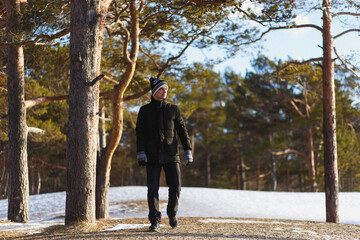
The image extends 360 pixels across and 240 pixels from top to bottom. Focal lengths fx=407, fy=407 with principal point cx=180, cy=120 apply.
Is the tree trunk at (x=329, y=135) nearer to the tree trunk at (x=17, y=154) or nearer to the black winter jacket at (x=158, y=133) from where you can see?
the black winter jacket at (x=158, y=133)

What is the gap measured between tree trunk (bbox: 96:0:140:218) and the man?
3.66 m

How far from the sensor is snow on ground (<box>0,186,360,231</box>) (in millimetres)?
13062

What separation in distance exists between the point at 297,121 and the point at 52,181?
22.1m

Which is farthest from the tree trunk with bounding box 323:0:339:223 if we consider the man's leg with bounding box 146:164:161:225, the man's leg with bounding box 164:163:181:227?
the man's leg with bounding box 146:164:161:225

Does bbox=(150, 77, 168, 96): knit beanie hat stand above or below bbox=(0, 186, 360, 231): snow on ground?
above

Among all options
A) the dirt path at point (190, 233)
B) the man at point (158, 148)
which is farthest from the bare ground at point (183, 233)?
the man at point (158, 148)

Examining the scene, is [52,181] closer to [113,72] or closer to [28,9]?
[113,72]

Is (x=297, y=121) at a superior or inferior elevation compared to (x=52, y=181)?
superior

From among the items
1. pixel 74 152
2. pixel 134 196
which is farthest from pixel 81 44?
pixel 134 196

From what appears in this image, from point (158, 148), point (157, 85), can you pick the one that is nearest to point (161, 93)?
point (157, 85)

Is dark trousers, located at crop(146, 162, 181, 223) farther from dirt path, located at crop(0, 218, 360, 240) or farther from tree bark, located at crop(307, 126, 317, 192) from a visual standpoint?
tree bark, located at crop(307, 126, 317, 192)

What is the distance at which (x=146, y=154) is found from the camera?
17.1ft

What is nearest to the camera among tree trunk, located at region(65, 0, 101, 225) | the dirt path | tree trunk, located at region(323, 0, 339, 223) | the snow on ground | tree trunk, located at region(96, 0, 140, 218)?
the dirt path

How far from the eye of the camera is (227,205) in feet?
47.6
